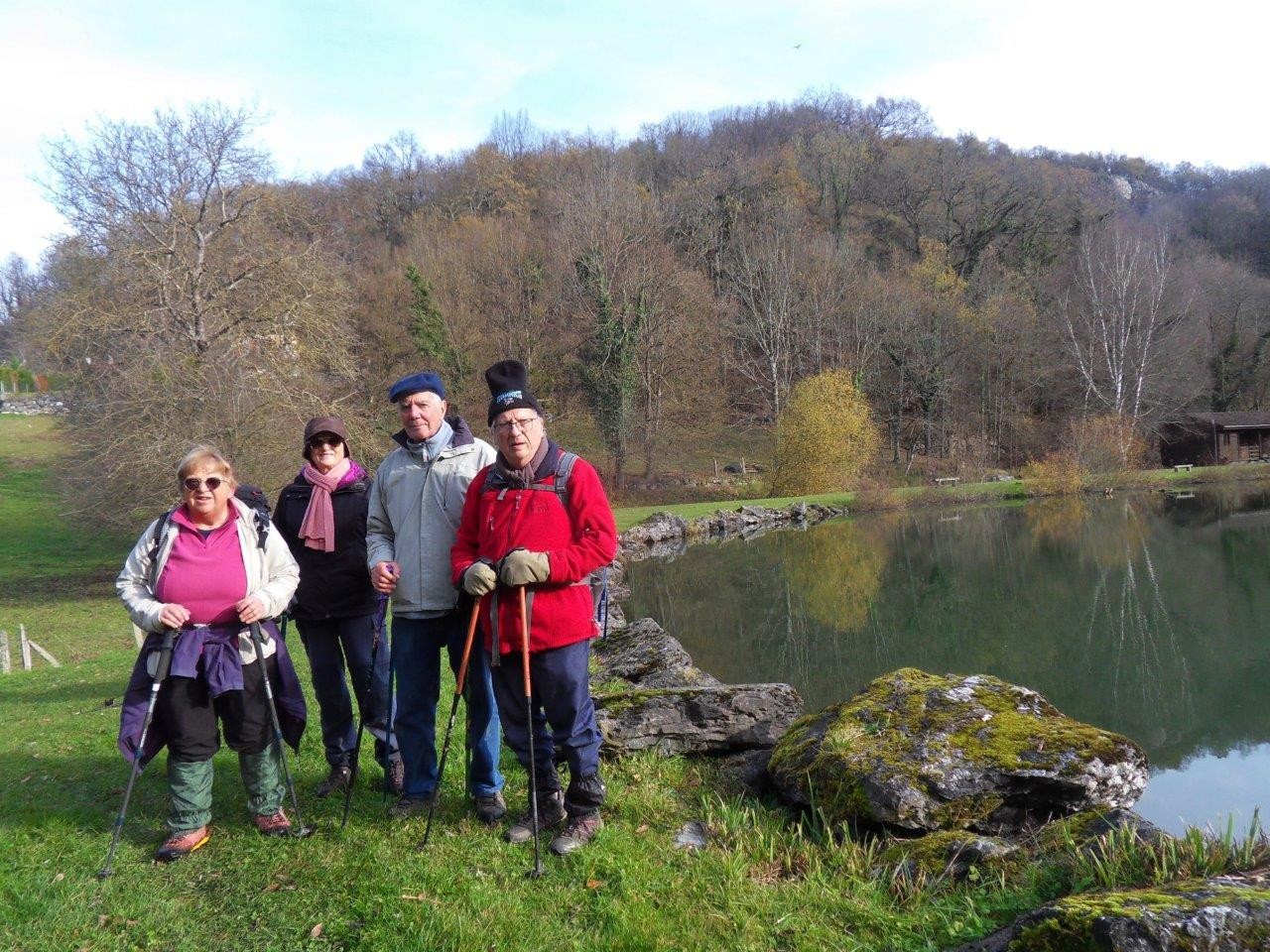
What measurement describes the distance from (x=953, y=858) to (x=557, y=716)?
191cm

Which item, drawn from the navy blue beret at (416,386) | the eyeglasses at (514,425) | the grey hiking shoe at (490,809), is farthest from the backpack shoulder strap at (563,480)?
the grey hiking shoe at (490,809)

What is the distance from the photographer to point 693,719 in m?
5.74

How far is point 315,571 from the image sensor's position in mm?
4680

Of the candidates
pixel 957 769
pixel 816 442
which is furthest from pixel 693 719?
pixel 816 442

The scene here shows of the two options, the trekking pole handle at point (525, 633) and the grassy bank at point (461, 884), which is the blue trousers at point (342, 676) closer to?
the grassy bank at point (461, 884)

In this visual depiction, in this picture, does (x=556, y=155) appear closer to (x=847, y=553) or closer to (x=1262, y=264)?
(x=847, y=553)

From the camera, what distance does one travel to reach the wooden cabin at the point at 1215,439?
47125mm

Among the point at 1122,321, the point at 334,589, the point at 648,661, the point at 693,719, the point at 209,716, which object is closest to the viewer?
the point at 209,716

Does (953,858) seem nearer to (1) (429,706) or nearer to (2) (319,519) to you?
(1) (429,706)

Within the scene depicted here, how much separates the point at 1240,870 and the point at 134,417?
731 inches

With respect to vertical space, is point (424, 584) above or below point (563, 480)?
below

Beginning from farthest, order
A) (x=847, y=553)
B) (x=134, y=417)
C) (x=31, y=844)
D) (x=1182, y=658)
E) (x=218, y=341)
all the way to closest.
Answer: (x=847, y=553) → (x=218, y=341) → (x=134, y=417) → (x=1182, y=658) → (x=31, y=844)

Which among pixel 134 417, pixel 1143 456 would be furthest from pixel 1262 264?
pixel 134 417

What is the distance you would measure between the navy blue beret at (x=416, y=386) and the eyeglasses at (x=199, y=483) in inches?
35.5
